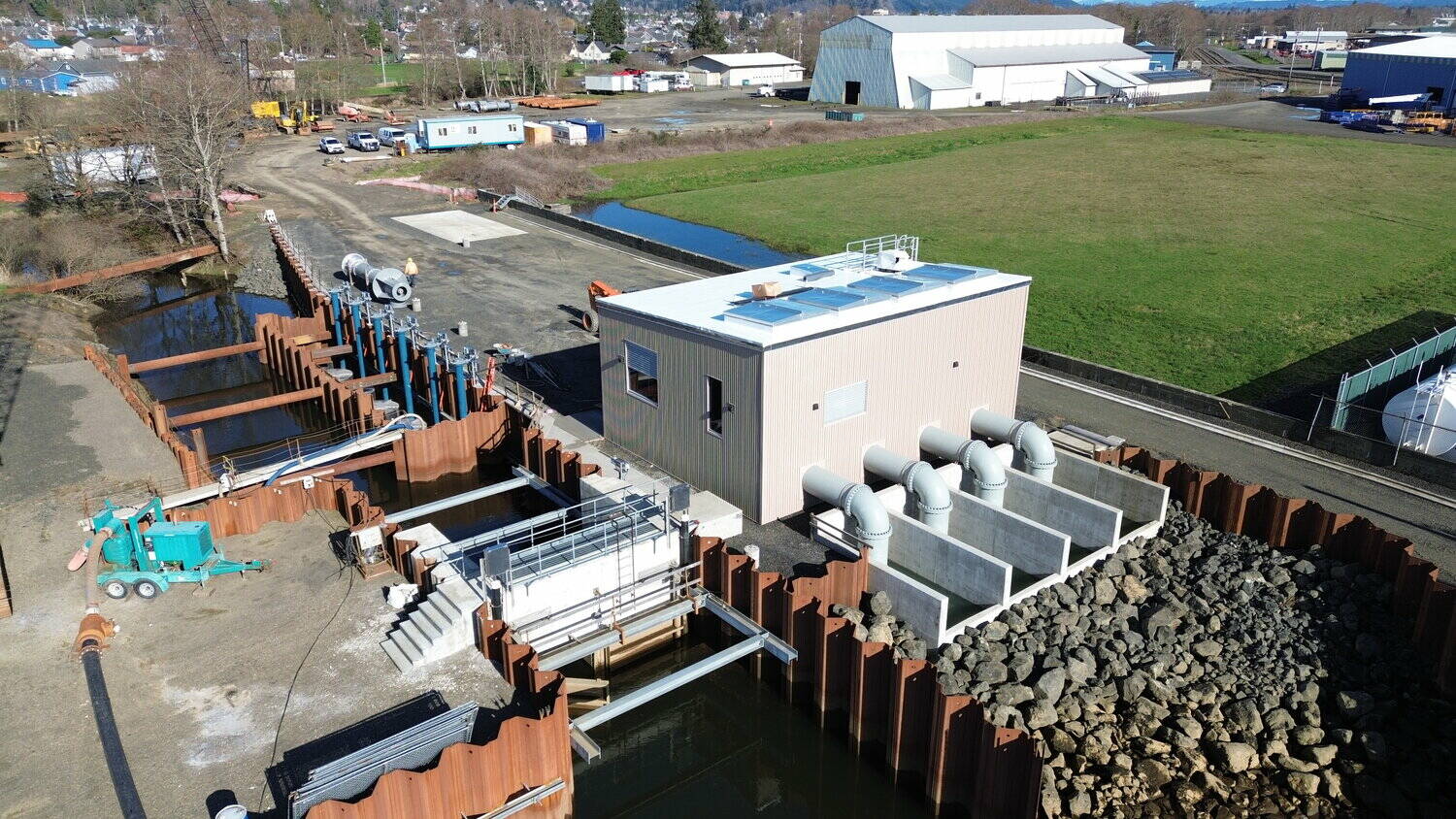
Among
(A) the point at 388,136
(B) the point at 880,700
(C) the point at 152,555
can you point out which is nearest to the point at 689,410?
(B) the point at 880,700

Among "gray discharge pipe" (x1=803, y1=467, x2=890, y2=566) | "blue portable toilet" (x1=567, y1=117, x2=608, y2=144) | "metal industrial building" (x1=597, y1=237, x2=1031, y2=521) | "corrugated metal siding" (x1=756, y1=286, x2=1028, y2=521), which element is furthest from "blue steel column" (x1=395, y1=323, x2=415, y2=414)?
"blue portable toilet" (x1=567, y1=117, x2=608, y2=144)

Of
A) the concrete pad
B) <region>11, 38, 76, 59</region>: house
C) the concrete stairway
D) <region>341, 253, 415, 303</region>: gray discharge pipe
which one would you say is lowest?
the concrete stairway

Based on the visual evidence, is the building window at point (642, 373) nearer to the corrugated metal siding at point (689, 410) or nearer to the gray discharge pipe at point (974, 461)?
the corrugated metal siding at point (689, 410)

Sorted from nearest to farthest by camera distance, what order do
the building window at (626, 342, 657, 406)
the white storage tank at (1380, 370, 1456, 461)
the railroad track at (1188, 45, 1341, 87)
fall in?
1. the building window at (626, 342, 657, 406)
2. the white storage tank at (1380, 370, 1456, 461)
3. the railroad track at (1188, 45, 1341, 87)

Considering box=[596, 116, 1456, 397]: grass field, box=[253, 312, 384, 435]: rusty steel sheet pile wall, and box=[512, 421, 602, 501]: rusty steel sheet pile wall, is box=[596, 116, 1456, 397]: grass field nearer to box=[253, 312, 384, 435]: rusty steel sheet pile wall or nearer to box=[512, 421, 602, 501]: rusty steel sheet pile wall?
box=[512, 421, 602, 501]: rusty steel sheet pile wall

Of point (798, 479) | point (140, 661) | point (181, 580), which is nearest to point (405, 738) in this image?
point (140, 661)

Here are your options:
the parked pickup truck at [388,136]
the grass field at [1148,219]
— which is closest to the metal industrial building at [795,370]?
the grass field at [1148,219]

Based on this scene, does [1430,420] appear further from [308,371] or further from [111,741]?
[308,371]
